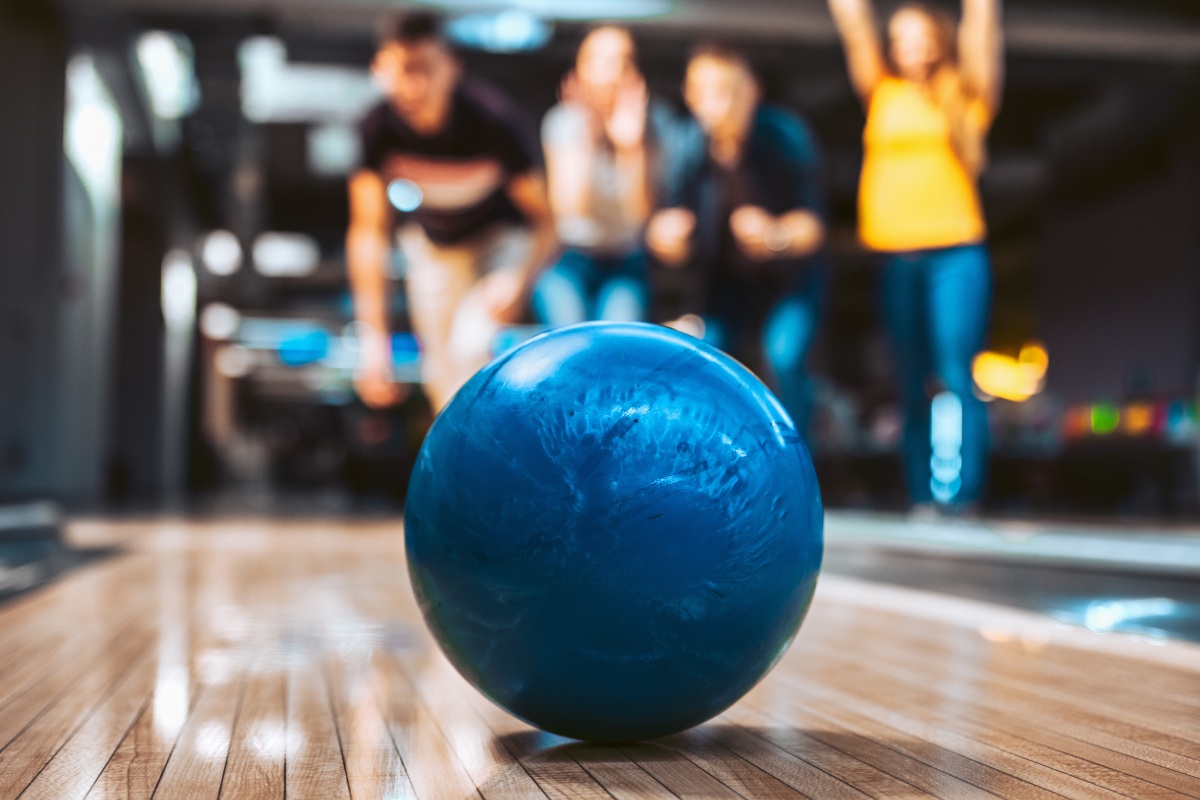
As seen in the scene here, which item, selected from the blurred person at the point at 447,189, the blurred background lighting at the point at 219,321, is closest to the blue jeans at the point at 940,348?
the blurred person at the point at 447,189

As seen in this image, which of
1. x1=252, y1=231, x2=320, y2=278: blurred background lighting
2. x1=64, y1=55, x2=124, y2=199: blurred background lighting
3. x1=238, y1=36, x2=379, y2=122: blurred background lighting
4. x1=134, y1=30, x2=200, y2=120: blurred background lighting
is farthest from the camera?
x1=252, y1=231, x2=320, y2=278: blurred background lighting

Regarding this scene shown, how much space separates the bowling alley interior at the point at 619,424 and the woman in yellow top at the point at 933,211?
24mm

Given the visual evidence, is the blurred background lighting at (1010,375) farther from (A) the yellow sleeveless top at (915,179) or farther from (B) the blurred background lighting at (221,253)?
(A) the yellow sleeveless top at (915,179)

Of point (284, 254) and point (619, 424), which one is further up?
point (284, 254)

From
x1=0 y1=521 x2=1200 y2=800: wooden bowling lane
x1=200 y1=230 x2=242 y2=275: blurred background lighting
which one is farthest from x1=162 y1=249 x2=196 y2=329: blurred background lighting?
x1=0 y1=521 x2=1200 y2=800: wooden bowling lane

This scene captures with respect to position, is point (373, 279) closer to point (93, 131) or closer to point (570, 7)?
point (570, 7)

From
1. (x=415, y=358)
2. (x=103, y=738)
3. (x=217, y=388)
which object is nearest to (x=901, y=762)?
(x=103, y=738)

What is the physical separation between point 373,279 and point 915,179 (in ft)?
10.0

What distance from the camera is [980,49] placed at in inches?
249

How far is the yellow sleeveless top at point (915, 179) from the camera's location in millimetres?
6301

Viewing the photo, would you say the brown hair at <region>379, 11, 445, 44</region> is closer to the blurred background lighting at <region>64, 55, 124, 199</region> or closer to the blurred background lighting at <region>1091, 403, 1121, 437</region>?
the blurred background lighting at <region>64, 55, 124, 199</region>

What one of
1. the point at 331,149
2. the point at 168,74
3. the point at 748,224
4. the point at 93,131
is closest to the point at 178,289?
the point at 331,149

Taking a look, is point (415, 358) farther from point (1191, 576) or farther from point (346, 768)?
point (346, 768)

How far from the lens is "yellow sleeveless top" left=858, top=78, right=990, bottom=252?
630 cm
